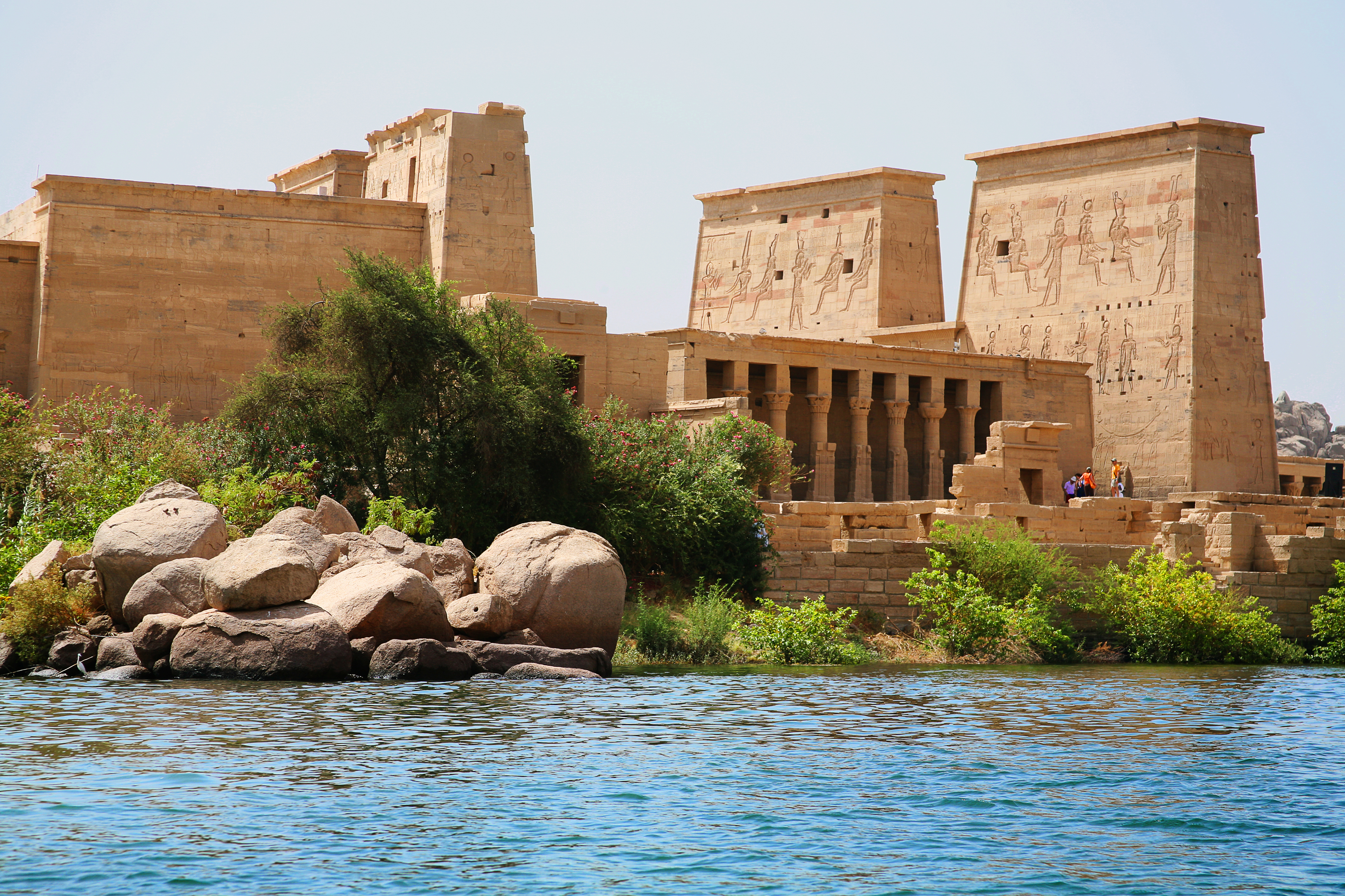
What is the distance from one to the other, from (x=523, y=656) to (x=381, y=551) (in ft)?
6.20

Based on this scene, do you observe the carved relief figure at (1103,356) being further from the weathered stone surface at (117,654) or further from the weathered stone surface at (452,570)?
the weathered stone surface at (117,654)

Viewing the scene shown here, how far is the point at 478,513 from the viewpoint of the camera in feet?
63.3

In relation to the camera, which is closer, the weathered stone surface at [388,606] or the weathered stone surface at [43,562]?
the weathered stone surface at [388,606]

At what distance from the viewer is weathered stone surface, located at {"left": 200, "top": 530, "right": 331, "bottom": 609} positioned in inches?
556

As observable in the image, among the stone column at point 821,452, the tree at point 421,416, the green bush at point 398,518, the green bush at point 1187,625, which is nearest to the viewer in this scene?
the green bush at point 398,518

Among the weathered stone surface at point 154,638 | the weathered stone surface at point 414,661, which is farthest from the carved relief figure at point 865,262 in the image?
the weathered stone surface at point 154,638

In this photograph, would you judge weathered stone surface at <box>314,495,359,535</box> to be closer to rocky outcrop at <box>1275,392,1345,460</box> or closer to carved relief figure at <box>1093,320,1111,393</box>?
carved relief figure at <box>1093,320,1111,393</box>

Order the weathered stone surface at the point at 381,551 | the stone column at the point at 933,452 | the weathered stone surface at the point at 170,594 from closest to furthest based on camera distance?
the weathered stone surface at the point at 170,594 → the weathered stone surface at the point at 381,551 → the stone column at the point at 933,452

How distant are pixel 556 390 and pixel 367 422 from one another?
242cm

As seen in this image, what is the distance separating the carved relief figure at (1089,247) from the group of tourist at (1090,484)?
4728 millimetres

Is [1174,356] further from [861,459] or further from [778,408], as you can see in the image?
[778,408]

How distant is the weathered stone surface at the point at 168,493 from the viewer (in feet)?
54.3

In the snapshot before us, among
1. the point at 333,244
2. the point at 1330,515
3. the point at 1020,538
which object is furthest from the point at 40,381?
the point at 1330,515

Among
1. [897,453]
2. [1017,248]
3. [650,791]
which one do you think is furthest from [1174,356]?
[650,791]
